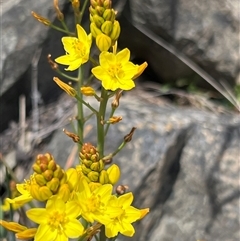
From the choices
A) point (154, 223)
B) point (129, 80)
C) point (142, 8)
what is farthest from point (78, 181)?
point (142, 8)

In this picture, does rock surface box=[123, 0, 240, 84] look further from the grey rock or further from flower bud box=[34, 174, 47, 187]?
flower bud box=[34, 174, 47, 187]

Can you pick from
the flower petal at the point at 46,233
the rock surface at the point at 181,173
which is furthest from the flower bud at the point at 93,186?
the rock surface at the point at 181,173

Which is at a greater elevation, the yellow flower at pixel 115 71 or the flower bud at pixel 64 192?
the yellow flower at pixel 115 71

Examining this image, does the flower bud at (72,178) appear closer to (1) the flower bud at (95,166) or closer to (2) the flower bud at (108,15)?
(1) the flower bud at (95,166)

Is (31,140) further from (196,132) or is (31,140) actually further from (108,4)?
(108,4)

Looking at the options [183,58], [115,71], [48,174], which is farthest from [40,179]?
[183,58]

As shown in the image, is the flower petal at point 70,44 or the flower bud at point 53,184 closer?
the flower bud at point 53,184
